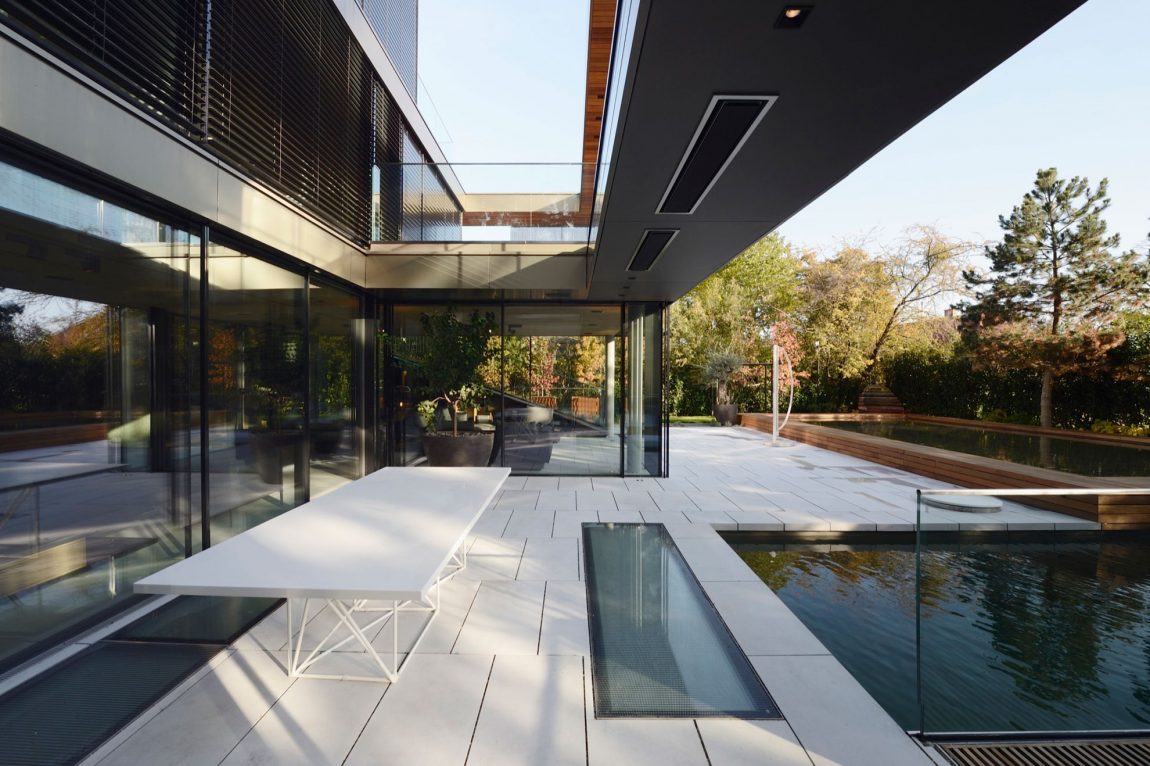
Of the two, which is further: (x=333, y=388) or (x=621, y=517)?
(x=333, y=388)

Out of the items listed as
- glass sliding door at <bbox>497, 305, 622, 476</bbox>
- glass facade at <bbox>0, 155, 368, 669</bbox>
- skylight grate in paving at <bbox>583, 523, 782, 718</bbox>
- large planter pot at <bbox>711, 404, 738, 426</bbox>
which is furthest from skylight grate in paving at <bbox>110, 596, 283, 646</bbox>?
large planter pot at <bbox>711, 404, 738, 426</bbox>

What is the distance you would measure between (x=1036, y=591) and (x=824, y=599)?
3.74ft

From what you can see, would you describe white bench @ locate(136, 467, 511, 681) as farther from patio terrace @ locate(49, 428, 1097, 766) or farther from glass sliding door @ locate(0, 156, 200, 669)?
glass sliding door @ locate(0, 156, 200, 669)

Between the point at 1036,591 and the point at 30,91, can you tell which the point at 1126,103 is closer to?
Result: the point at 1036,591

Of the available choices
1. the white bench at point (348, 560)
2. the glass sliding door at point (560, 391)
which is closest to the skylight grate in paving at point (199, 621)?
the white bench at point (348, 560)

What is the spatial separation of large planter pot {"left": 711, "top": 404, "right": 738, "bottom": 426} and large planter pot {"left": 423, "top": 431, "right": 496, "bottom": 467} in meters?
10.4

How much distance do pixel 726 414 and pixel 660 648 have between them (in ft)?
44.4

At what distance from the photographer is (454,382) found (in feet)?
23.1

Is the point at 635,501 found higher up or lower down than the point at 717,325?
lower down

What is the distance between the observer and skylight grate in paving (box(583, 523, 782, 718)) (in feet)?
7.75

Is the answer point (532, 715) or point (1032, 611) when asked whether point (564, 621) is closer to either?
point (532, 715)

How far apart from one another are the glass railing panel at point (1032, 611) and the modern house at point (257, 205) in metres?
1.89

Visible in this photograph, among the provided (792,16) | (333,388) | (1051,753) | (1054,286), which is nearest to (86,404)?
(333,388)

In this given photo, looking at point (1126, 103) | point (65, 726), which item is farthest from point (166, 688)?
point (1126, 103)
